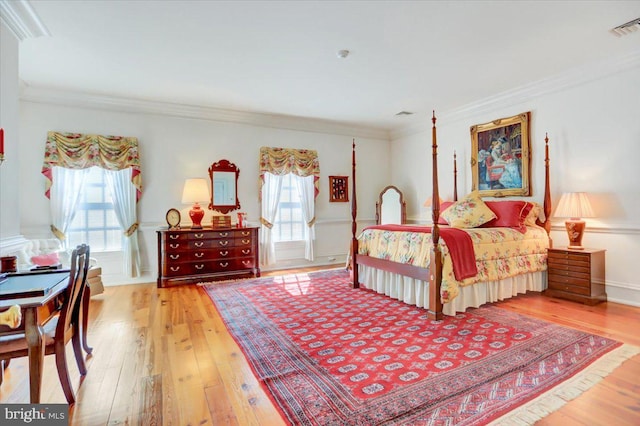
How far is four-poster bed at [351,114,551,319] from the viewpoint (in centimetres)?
315

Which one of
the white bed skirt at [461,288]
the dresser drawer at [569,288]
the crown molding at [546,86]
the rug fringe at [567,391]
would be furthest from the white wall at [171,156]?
the rug fringe at [567,391]

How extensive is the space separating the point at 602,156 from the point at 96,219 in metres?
6.76

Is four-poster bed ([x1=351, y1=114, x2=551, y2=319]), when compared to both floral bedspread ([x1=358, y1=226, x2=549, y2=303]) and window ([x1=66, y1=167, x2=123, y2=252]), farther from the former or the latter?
window ([x1=66, y1=167, x2=123, y2=252])

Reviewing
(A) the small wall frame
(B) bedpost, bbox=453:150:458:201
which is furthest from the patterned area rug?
(A) the small wall frame

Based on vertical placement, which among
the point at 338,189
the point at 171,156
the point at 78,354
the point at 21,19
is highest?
the point at 21,19

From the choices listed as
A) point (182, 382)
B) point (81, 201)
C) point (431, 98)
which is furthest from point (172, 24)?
point (431, 98)

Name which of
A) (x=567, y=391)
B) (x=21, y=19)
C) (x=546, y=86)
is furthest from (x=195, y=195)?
(x=546, y=86)

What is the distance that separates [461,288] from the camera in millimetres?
3318

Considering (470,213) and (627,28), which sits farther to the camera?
(470,213)

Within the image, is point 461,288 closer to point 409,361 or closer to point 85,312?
point 409,361

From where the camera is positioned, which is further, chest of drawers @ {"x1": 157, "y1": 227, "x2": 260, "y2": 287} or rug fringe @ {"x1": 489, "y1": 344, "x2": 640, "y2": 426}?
chest of drawers @ {"x1": 157, "y1": 227, "x2": 260, "y2": 287}

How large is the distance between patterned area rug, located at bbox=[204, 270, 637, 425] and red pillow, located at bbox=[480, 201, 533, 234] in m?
1.28

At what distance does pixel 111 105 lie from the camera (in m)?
4.69

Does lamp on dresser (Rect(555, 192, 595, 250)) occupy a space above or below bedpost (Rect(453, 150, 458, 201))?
below
